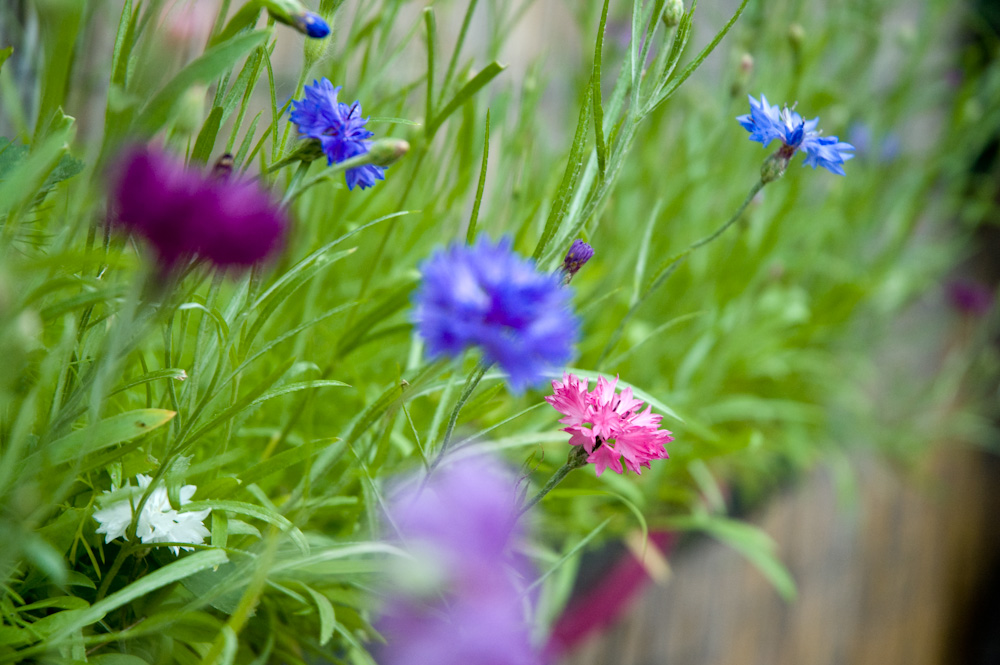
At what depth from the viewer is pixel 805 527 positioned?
47.1 inches

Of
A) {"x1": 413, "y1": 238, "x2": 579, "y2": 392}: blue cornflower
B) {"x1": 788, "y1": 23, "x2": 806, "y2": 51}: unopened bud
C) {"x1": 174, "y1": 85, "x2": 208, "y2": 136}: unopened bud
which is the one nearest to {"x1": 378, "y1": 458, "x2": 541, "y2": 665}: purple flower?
{"x1": 413, "y1": 238, "x2": 579, "y2": 392}: blue cornflower

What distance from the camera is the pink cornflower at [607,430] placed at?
1.01 feet

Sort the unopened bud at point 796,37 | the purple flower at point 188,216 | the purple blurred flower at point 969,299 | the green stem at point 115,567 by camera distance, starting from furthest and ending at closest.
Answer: the purple blurred flower at point 969,299
the unopened bud at point 796,37
the green stem at point 115,567
the purple flower at point 188,216

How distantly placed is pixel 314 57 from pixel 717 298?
581 mm

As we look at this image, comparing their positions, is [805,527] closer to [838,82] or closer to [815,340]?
[815,340]

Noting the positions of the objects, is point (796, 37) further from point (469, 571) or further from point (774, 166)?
point (469, 571)

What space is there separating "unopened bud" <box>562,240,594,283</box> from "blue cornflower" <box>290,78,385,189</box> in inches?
3.6

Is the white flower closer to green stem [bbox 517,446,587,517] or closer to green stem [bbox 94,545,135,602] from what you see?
green stem [bbox 94,545,135,602]

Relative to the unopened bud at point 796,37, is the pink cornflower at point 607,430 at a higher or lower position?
lower

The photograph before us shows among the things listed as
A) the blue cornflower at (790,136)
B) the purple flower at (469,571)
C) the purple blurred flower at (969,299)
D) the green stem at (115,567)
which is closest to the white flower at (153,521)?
the green stem at (115,567)

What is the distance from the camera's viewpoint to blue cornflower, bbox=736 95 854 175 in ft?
1.13

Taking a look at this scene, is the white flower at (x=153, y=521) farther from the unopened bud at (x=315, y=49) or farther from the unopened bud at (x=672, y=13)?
the unopened bud at (x=672, y=13)

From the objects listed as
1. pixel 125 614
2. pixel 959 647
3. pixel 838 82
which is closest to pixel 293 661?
pixel 125 614

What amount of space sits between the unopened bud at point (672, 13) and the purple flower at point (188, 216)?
24 cm
